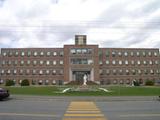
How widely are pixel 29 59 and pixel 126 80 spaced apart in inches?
1373

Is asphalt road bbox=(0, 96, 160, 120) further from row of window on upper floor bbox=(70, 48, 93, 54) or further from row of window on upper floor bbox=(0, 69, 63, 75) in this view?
row of window on upper floor bbox=(0, 69, 63, 75)

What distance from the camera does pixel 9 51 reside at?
94.8 meters

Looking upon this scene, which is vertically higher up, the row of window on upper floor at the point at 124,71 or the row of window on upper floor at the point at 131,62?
the row of window on upper floor at the point at 131,62

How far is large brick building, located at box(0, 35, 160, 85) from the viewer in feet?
303

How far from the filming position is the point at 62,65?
92.1 m

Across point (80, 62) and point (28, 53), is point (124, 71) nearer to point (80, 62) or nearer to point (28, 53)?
point (80, 62)

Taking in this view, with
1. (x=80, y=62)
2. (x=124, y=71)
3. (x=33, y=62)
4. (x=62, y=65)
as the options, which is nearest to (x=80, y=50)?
(x=80, y=62)

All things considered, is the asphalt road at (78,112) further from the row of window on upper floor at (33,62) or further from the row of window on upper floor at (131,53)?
the row of window on upper floor at (131,53)

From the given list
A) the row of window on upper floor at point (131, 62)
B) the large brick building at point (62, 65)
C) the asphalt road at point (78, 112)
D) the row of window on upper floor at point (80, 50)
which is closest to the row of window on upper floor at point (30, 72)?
the large brick building at point (62, 65)

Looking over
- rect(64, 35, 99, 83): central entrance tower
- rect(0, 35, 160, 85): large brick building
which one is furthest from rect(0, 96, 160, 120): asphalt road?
rect(0, 35, 160, 85): large brick building

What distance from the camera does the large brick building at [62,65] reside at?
92438 millimetres

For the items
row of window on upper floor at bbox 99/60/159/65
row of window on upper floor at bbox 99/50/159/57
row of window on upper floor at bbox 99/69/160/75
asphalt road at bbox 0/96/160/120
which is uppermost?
row of window on upper floor at bbox 99/50/159/57

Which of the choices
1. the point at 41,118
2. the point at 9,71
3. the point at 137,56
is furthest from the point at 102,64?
the point at 41,118

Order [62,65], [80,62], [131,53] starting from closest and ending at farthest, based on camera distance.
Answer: [80,62], [62,65], [131,53]
